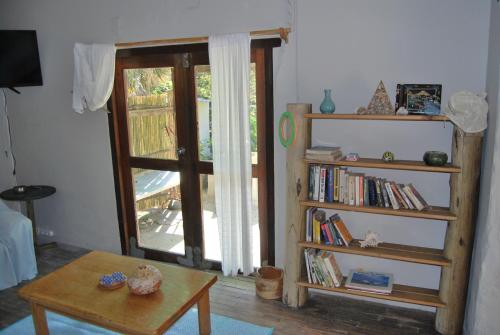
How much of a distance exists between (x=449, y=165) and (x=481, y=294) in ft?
2.45

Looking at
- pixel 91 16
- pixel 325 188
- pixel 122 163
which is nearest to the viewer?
pixel 325 188

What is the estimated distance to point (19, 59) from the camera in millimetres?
3732

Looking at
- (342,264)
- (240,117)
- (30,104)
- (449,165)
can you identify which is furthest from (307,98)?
(30,104)

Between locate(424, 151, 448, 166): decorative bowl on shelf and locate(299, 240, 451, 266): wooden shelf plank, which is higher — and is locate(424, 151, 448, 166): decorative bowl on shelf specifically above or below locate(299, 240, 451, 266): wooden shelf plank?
above

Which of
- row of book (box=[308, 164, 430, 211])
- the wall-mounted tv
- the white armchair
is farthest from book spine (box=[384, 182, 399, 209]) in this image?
the wall-mounted tv

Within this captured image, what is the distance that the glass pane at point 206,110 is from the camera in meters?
3.12

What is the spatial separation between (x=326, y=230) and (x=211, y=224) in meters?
1.21

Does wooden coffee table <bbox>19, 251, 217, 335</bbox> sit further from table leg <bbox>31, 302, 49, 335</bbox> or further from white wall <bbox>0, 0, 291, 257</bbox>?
white wall <bbox>0, 0, 291, 257</bbox>

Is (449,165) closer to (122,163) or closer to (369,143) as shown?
(369,143)

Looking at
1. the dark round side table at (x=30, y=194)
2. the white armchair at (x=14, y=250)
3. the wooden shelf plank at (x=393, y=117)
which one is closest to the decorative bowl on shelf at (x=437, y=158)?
the wooden shelf plank at (x=393, y=117)

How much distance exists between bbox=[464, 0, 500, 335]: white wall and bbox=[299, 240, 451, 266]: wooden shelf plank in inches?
10.0

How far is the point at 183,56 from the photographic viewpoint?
328cm

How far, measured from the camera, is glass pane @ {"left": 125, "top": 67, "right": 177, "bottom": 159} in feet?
11.3

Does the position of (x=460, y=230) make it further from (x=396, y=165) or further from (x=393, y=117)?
(x=393, y=117)
